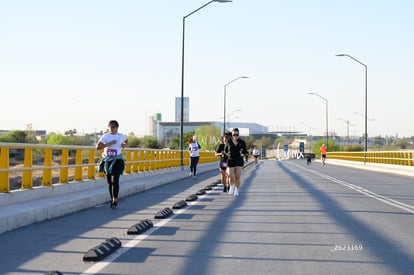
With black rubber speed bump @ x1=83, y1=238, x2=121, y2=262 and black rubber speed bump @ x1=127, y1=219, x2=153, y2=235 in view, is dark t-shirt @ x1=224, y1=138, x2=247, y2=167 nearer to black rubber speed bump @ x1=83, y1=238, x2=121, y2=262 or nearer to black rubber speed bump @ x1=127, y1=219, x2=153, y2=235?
black rubber speed bump @ x1=127, y1=219, x2=153, y2=235

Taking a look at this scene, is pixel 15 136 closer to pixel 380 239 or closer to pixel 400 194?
pixel 400 194

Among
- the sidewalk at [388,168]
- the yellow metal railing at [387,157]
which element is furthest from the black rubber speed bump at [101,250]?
the yellow metal railing at [387,157]

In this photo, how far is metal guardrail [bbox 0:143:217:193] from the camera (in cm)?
1328

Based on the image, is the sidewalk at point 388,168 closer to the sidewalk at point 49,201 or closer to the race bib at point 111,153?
the sidewalk at point 49,201

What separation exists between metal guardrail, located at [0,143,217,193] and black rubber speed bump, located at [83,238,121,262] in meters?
4.44

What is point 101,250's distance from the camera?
871cm

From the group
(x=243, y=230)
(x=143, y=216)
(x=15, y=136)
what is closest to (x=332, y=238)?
(x=243, y=230)

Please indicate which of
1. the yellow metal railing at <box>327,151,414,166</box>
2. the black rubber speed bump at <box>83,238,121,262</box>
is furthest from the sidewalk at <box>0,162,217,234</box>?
the yellow metal railing at <box>327,151,414,166</box>

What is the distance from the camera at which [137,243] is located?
984cm

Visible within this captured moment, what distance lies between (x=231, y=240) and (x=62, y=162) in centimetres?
770

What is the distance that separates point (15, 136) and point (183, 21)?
79.9m

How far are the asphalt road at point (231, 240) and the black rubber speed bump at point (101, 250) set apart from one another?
0.12 meters

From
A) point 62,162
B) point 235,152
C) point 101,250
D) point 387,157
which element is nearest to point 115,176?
point 62,162

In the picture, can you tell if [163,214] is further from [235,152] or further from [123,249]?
[235,152]
